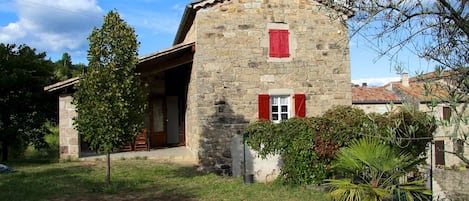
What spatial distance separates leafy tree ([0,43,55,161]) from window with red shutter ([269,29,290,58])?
25.5 ft

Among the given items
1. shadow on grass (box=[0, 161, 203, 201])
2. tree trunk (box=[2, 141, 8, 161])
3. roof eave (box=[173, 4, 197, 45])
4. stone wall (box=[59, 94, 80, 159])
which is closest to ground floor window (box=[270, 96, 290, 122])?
shadow on grass (box=[0, 161, 203, 201])

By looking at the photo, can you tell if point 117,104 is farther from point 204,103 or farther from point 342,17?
point 342,17

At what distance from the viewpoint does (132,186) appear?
8.60m

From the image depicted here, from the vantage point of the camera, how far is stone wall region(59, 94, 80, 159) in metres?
12.2

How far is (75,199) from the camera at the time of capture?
7266mm

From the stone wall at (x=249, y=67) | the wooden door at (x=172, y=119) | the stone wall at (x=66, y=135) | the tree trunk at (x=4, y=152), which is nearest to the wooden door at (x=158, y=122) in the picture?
the wooden door at (x=172, y=119)

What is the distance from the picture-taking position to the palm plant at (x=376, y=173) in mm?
6000

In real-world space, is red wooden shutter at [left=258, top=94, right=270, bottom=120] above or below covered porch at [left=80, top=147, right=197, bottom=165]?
above

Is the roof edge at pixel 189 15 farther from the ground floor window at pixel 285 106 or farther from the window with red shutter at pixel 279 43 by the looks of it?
the ground floor window at pixel 285 106

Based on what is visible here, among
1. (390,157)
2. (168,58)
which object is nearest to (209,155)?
(168,58)

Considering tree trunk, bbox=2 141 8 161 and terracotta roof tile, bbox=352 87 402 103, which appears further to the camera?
terracotta roof tile, bbox=352 87 402 103

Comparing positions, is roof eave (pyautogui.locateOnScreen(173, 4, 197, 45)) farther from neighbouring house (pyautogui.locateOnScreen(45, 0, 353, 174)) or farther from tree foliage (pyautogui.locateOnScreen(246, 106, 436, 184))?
tree foliage (pyautogui.locateOnScreen(246, 106, 436, 184))

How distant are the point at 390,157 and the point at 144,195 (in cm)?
457

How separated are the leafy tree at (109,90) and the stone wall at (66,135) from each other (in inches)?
172
